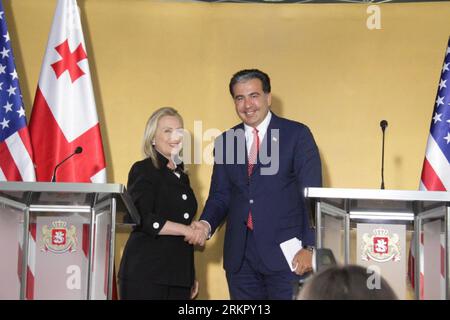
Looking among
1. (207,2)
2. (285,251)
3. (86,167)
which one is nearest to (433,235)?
(285,251)

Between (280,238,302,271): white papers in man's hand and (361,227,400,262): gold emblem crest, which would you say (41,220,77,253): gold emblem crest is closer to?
(280,238,302,271): white papers in man's hand

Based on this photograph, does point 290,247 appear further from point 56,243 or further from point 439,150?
point 439,150

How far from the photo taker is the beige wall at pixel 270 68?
568 centimetres

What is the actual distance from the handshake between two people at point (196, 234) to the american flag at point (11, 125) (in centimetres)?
133

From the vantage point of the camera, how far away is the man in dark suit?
424cm

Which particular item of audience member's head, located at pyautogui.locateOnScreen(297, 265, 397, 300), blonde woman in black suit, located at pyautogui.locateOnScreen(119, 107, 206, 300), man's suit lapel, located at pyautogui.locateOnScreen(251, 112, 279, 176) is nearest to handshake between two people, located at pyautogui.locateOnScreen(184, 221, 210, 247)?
blonde woman in black suit, located at pyautogui.locateOnScreen(119, 107, 206, 300)

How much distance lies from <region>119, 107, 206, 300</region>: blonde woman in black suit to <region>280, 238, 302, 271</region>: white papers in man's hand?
1.41 feet

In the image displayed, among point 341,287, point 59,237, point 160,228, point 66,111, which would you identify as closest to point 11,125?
point 66,111

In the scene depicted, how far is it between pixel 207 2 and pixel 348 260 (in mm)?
2775

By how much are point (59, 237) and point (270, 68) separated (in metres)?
2.60

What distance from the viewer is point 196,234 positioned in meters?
4.26

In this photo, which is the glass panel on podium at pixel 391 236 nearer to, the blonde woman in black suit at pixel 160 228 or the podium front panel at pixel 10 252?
the blonde woman in black suit at pixel 160 228

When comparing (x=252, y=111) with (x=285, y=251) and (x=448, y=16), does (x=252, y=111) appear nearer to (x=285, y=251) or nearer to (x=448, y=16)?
(x=285, y=251)

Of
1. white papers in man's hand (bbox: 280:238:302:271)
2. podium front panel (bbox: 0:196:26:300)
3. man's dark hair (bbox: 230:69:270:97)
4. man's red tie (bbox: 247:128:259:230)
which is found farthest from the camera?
man's dark hair (bbox: 230:69:270:97)
